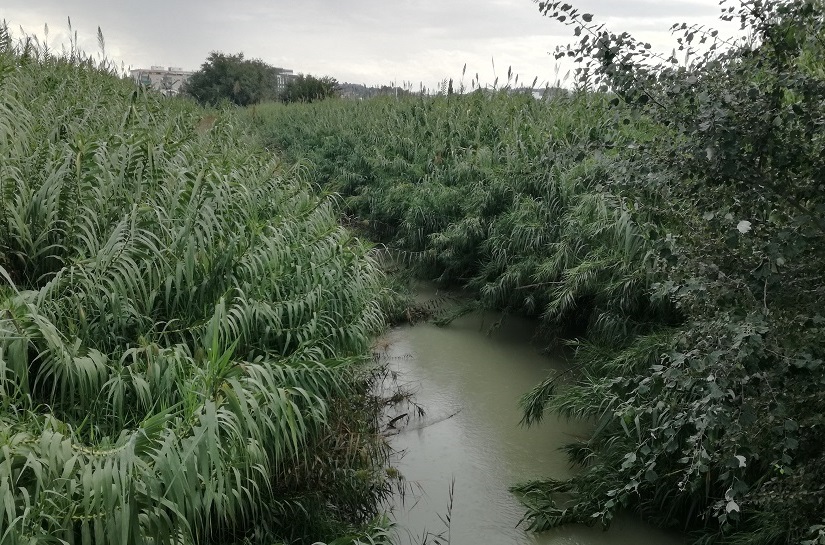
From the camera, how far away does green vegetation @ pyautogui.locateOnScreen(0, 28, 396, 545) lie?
6.75 feet

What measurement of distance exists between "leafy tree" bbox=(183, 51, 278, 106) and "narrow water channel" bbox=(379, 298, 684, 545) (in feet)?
78.1

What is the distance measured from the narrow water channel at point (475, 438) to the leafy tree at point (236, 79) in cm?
2382

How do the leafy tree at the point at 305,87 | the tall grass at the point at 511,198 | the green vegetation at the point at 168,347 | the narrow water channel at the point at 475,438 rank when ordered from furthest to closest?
the leafy tree at the point at 305,87 < the tall grass at the point at 511,198 < the narrow water channel at the point at 475,438 < the green vegetation at the point at 168,347

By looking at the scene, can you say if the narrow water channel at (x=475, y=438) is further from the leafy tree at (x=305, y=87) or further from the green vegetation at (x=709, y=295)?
the leafy tree at (x=305, y=87)

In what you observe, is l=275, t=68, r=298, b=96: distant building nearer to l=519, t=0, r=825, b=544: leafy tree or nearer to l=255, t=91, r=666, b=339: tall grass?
l=255, t=91, r=666, b=339: tall grass

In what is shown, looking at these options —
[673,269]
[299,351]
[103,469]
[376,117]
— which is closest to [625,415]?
[673,269]

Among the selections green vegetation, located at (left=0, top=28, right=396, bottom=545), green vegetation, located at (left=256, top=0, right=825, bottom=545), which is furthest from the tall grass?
green vegetation, located at (left=0, top=28, right=396, bottom=545)

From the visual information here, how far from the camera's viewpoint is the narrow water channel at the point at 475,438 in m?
3.54

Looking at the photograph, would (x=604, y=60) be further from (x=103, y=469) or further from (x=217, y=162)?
(x=217, y=162)

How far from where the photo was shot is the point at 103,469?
1956 mm

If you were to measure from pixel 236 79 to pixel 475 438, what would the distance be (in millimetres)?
28147

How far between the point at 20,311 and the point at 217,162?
2281 mm

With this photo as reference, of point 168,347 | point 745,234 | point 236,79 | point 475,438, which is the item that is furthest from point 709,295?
point 236,79

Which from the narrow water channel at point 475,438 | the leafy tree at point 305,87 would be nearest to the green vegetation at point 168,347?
the narrow water channel at point 475,438
